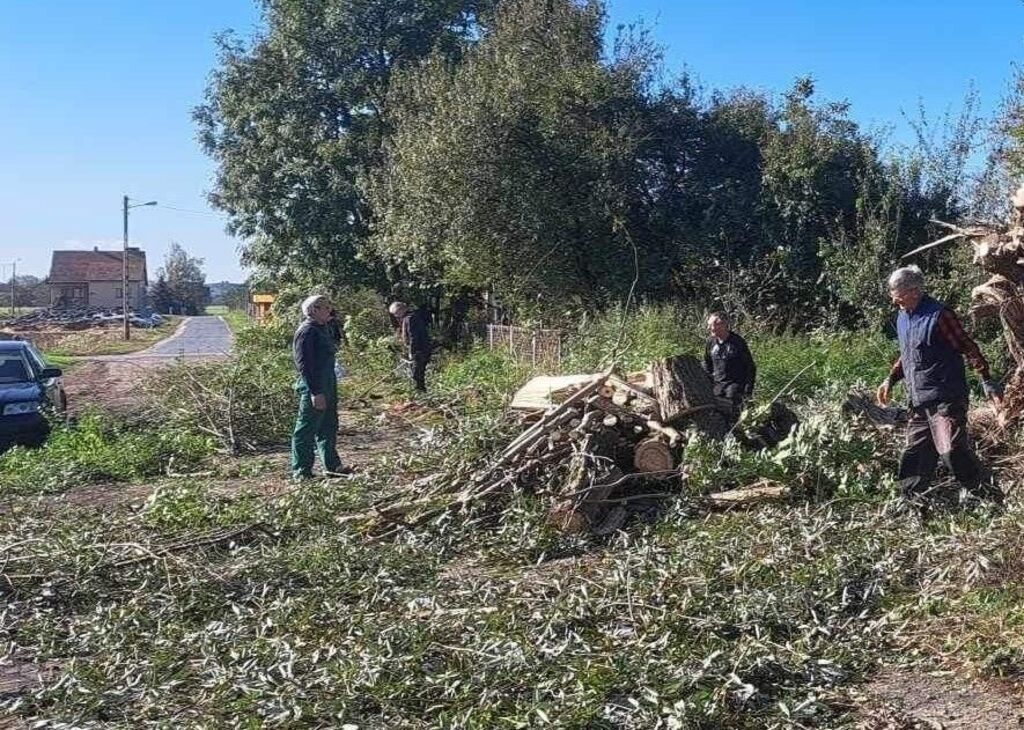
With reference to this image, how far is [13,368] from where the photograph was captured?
1343 centimetres

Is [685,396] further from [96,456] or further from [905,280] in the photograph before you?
[96,456]

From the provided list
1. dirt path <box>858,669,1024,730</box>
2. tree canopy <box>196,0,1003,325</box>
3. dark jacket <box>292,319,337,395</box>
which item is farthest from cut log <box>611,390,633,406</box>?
tree canopy <box>196,0,1003,325</box>

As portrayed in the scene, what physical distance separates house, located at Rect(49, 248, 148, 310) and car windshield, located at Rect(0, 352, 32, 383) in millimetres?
77593

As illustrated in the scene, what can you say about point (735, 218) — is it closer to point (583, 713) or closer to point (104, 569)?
point (104, 569)

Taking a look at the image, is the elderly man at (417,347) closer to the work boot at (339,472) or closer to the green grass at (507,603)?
the work boot at (339,472)

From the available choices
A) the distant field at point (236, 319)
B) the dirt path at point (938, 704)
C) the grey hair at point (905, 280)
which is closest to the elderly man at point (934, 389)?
the grey hair at point (905, 280)

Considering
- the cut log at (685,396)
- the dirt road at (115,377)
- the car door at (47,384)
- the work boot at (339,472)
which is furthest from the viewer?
the dirt road at (115,377)

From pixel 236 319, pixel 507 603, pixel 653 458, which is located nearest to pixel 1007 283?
pixel 653 458

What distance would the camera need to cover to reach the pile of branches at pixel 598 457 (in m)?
7.44

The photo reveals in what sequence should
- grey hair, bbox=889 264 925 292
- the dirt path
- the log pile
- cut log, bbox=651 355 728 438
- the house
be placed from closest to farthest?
1. the dirt path
2. grey hair, bbox=889 264 925 292
3. the log pile
4. cut log, bbox=651 355 728 438
5. the house

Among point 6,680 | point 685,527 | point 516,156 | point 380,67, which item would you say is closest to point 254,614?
point 6,680

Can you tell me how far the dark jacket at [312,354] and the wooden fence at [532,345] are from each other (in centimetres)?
464

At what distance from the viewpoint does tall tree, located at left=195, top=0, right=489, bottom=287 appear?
25328 mm

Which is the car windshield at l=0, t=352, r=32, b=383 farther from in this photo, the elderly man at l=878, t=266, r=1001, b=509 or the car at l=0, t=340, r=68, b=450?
the elderly man at l=878, t=266, r=1001, b=509
